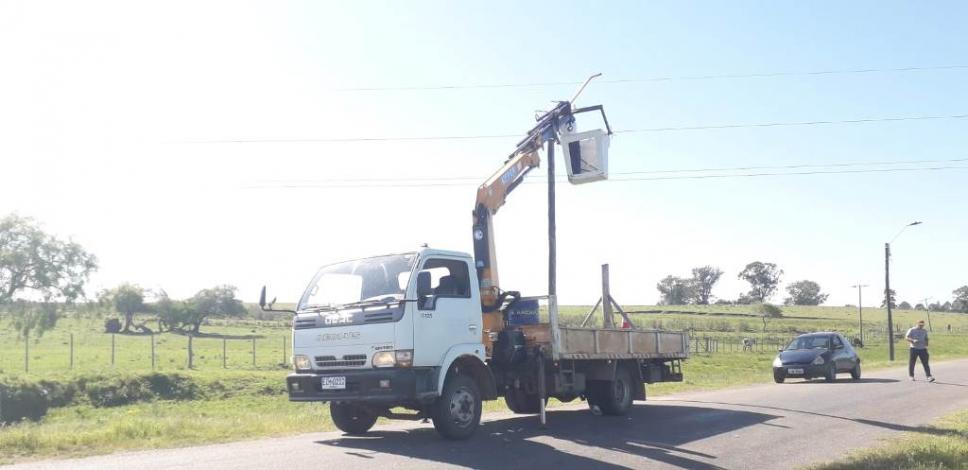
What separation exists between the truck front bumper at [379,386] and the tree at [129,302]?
6841cm

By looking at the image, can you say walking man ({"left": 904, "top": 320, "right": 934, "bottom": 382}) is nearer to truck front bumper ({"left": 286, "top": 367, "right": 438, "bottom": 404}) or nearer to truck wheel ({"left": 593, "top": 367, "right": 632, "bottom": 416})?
truck wheel ({"left": 593, "top": 367, "right": 632, "bottom": 416})

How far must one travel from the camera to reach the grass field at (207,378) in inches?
416

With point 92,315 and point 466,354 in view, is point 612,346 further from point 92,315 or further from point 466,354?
point 92,315


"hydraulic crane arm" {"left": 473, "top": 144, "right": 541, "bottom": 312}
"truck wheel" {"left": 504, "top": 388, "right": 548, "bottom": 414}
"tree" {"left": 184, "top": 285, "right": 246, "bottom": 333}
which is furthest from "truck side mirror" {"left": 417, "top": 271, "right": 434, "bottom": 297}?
"tree" {"left": 184, "top": 285, "right": 246, "bottom": 333}

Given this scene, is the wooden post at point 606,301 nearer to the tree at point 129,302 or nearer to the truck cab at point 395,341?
the truck cab at point 395,341

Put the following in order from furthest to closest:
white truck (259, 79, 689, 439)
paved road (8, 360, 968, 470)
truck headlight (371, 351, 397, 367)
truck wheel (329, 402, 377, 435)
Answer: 1. truck wheel (329, 402, 377, 435)
2. white truck (259, 79, 689, 439)
3. truck headlight (371, 351, 397, 367)
4. paved road (8, 360, 968, 470)

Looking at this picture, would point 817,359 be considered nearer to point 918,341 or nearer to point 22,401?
point 918,341

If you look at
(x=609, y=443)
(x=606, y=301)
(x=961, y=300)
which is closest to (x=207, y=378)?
(x=606, y=301)

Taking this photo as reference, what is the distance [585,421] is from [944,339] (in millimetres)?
75347

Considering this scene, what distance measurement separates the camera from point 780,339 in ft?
220

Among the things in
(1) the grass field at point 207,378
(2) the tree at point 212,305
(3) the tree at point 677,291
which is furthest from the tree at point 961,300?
(2) the tree at point 212,305

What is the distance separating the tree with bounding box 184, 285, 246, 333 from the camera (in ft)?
237

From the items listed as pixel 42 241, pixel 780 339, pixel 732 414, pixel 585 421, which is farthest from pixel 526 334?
pixel 780 339

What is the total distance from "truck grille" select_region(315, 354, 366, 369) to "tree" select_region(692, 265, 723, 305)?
464ft
